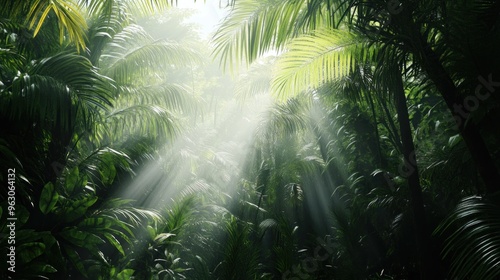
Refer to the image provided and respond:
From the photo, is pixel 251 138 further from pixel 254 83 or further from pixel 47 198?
pixel 47 198

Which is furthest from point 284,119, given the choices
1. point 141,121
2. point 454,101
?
point 454,101

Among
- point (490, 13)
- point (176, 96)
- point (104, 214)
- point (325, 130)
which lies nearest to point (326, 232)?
point (325, 130)

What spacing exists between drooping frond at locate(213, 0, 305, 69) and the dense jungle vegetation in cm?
1

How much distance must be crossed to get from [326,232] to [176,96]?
6069mm

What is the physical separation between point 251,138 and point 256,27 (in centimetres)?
531

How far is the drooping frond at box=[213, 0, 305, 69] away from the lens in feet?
12.1

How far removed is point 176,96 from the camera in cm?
655

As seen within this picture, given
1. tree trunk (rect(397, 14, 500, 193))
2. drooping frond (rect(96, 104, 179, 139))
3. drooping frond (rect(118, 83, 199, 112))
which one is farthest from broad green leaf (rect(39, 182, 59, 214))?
tree trunk (rect(397, 14, 500, 193))

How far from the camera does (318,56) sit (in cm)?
384

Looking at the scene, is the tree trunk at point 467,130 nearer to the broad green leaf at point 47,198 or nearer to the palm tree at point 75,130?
the palm tree at point 75,130

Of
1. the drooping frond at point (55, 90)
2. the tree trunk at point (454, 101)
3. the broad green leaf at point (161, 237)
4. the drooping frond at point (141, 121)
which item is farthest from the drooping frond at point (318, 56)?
the broad green leaf at point (161, 237)

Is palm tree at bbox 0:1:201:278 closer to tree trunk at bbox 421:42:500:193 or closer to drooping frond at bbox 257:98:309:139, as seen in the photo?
drooping frond at bbox 257:98:309:139

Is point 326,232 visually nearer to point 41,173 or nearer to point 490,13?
point 41,173

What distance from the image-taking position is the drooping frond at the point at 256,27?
12.1 ft
